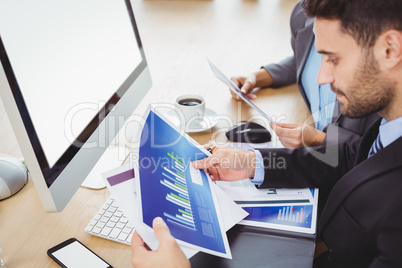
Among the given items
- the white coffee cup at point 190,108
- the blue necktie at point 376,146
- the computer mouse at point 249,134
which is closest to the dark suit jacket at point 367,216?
the blue necktie at point 376,146

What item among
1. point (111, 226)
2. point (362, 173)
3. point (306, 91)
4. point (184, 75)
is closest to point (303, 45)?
point (306, 91)

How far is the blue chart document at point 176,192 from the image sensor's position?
2.40ft

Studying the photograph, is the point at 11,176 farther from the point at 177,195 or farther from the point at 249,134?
the point at 249,134

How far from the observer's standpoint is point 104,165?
1.03m

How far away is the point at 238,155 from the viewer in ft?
3.21

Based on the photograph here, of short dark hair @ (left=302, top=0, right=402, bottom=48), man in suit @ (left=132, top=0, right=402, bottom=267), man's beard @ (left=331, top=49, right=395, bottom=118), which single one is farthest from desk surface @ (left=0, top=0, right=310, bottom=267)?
short dark hair @ (left=302, top=0, right=402, bottom=48)

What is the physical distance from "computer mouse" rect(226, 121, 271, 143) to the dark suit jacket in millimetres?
319

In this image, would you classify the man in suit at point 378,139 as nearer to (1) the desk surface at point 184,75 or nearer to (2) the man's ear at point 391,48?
(2) the man's ear at point 391,48

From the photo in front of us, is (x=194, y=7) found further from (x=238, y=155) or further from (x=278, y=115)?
(x=238, y=155)

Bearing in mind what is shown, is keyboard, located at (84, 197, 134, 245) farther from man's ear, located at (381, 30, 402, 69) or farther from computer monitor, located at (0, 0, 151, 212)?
man's ear, located at (381, 30, 402, 69)

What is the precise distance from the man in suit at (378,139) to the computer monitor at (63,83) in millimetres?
208

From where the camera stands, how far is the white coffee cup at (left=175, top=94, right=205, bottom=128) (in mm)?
1121

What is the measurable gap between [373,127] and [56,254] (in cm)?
75

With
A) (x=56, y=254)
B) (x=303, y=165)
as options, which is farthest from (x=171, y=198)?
(x=303, y=165)
